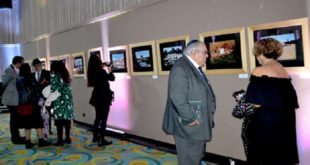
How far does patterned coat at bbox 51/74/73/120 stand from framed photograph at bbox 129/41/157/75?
3.99ft

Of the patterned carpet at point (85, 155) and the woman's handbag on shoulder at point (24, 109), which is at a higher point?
the woman's handbag on shoulder at point (24, 109)

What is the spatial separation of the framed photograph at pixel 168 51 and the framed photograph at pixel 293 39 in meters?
1.43

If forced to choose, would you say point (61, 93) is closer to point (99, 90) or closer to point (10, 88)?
point (99, 90)

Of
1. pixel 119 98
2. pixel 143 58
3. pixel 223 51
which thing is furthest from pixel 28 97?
pixel 223 51

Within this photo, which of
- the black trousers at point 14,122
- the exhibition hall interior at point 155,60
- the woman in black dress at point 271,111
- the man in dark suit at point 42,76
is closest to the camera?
the woman in black dress at point 271,111

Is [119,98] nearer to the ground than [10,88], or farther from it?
nearer to the ground

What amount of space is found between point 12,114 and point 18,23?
19.7 ft

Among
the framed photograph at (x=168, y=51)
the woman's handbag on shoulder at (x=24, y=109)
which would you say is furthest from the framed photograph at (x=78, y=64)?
the framed photograph at (x=168, y=51)

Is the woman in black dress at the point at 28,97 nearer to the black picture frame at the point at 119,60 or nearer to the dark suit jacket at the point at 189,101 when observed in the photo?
the black picture frame at the point at 119,60

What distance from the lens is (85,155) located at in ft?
16.8

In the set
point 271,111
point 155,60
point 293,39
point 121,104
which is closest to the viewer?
point 271,111

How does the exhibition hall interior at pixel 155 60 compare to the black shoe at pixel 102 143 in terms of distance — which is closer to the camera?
the exhibition hall interior at pixel 155 60

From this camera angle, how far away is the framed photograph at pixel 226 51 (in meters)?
3.96

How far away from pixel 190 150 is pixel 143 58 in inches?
115
